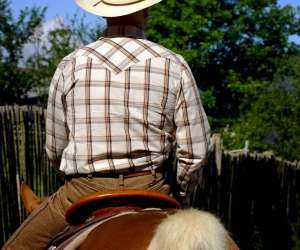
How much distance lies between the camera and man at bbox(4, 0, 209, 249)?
3527 mm

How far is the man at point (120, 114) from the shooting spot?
3527mm

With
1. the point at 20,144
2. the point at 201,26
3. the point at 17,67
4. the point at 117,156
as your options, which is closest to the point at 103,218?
the point at 117,156

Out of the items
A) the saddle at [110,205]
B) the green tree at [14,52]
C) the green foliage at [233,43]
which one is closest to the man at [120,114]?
the saddle at [110,205]

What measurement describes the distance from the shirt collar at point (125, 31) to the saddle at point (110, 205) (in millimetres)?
787

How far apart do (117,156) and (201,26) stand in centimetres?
4295

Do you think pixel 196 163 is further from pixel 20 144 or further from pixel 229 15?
pixel 229 15

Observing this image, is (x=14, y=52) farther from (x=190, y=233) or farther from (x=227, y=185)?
(x=190, y=233)

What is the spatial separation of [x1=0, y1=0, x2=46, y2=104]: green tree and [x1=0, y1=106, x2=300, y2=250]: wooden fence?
8.22m


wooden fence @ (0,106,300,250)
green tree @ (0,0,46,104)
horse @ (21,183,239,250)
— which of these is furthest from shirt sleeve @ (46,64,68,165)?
green tree @ (0,0,46,104)

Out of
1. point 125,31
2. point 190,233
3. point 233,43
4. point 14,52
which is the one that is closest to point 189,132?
point 125,31

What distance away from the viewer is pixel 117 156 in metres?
3.53

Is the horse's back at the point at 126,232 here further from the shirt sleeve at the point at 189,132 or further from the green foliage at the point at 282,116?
the green foliage at the point at 282,116

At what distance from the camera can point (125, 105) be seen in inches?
139

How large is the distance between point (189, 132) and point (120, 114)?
1.14 ft
